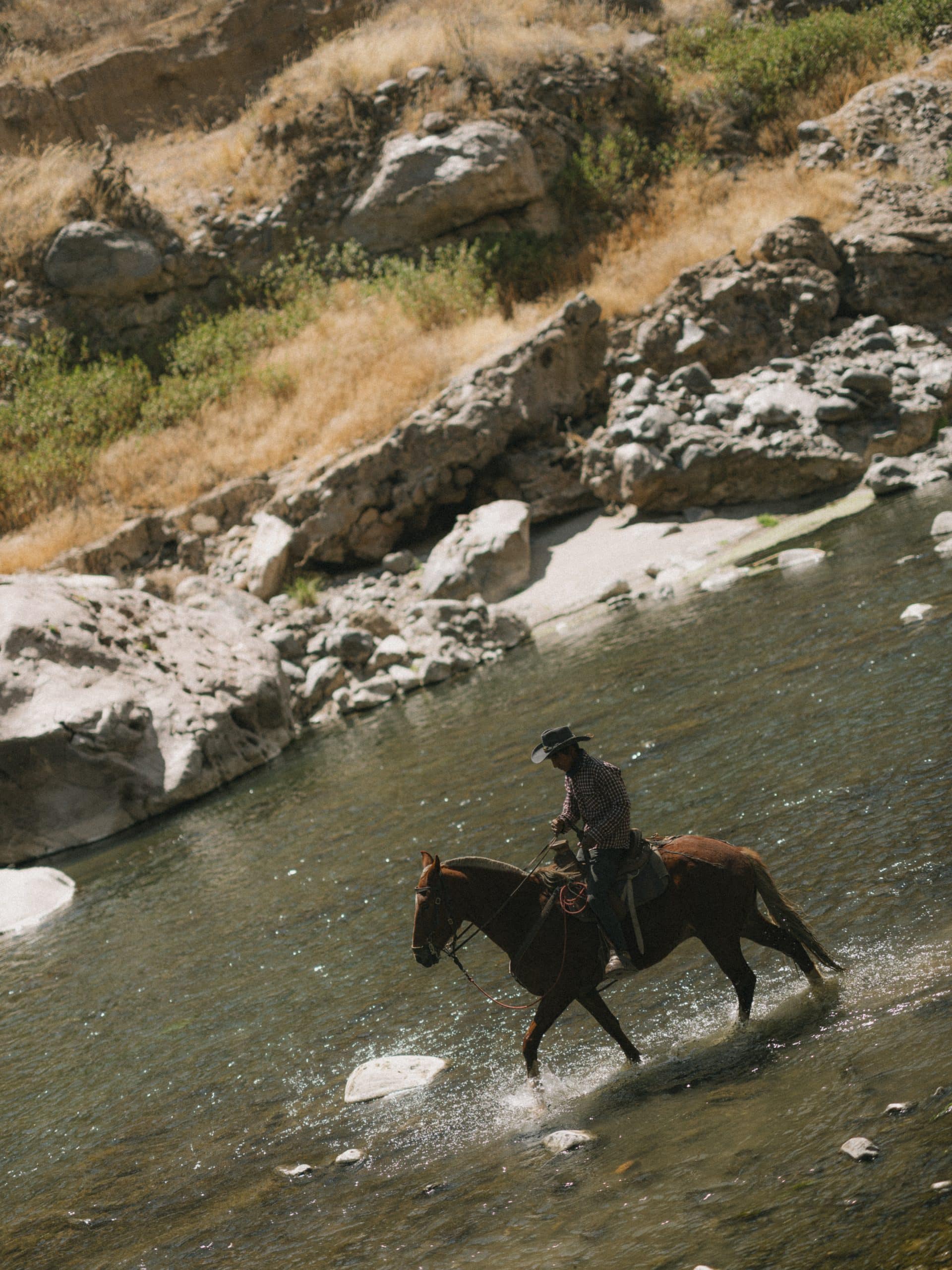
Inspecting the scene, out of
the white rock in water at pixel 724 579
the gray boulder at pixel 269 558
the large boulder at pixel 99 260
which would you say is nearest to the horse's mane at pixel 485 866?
the white rock in water at pixel 724 579

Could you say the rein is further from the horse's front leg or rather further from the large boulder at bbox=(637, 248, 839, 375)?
the large boulder at bbox=(637, 248, 839, 375)

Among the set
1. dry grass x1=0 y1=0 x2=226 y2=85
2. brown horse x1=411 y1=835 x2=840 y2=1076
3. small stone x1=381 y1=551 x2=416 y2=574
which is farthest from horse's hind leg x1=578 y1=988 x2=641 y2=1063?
dry grass x1=0 y1=0 x2=226 y2=85

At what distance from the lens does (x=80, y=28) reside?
166 feet

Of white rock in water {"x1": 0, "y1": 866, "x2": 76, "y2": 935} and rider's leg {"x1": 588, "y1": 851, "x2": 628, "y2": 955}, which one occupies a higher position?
rider's leg {"x1": 588, "y1": 851, "x2": 628, "y2": 955}

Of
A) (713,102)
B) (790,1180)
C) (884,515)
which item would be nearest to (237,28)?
(713,102)

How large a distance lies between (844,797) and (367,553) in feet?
65.6

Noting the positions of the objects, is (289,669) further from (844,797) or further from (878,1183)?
(878,1183)

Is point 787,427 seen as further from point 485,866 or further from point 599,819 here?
point 485,866

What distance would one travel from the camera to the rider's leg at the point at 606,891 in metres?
6.09

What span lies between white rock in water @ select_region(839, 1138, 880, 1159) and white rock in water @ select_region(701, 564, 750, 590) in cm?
1535

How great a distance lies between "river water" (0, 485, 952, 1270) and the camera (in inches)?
177

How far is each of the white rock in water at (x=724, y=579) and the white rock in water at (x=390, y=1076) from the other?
13.6 meters

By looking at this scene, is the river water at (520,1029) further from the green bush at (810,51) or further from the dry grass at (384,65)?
the dry grass at (384,65)

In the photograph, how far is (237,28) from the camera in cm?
4662
